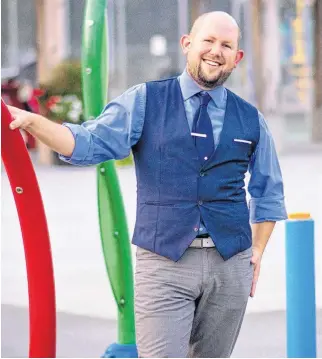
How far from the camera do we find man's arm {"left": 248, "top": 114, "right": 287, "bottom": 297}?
3.21 metres

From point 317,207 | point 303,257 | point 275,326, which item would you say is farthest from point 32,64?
point 303,257

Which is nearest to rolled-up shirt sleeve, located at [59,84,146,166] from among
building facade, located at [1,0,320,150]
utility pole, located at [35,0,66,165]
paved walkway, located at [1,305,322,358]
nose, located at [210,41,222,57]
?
nose, located at [210,41,222,57]

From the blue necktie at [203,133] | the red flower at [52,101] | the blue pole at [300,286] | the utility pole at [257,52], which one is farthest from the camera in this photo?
the utility pole at [257,52]

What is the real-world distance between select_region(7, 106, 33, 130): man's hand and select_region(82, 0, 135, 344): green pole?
5.72 feet

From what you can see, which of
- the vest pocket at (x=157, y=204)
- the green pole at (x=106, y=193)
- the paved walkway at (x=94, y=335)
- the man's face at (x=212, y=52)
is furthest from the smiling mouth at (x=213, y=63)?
the paved walkway at (x=94, y=335)

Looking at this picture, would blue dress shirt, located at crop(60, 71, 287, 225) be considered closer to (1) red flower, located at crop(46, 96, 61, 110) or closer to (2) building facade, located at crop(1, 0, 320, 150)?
(1) red flower, located at crop(46, 96, 61, 110)

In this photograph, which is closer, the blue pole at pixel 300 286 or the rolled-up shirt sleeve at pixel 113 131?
the rolled-up shirt sleeve at pixel 113 131

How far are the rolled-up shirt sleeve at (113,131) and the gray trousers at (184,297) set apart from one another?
1.01 ft

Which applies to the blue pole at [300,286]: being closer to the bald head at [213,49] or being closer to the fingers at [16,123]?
the bald head at [213,49]

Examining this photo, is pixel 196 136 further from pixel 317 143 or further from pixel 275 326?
pixel 317 143

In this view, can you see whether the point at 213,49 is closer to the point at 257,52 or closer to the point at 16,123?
the point at 16,123

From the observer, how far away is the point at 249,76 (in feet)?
64.3

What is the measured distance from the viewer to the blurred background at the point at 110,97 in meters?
5.98

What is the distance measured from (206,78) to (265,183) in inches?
14.7
